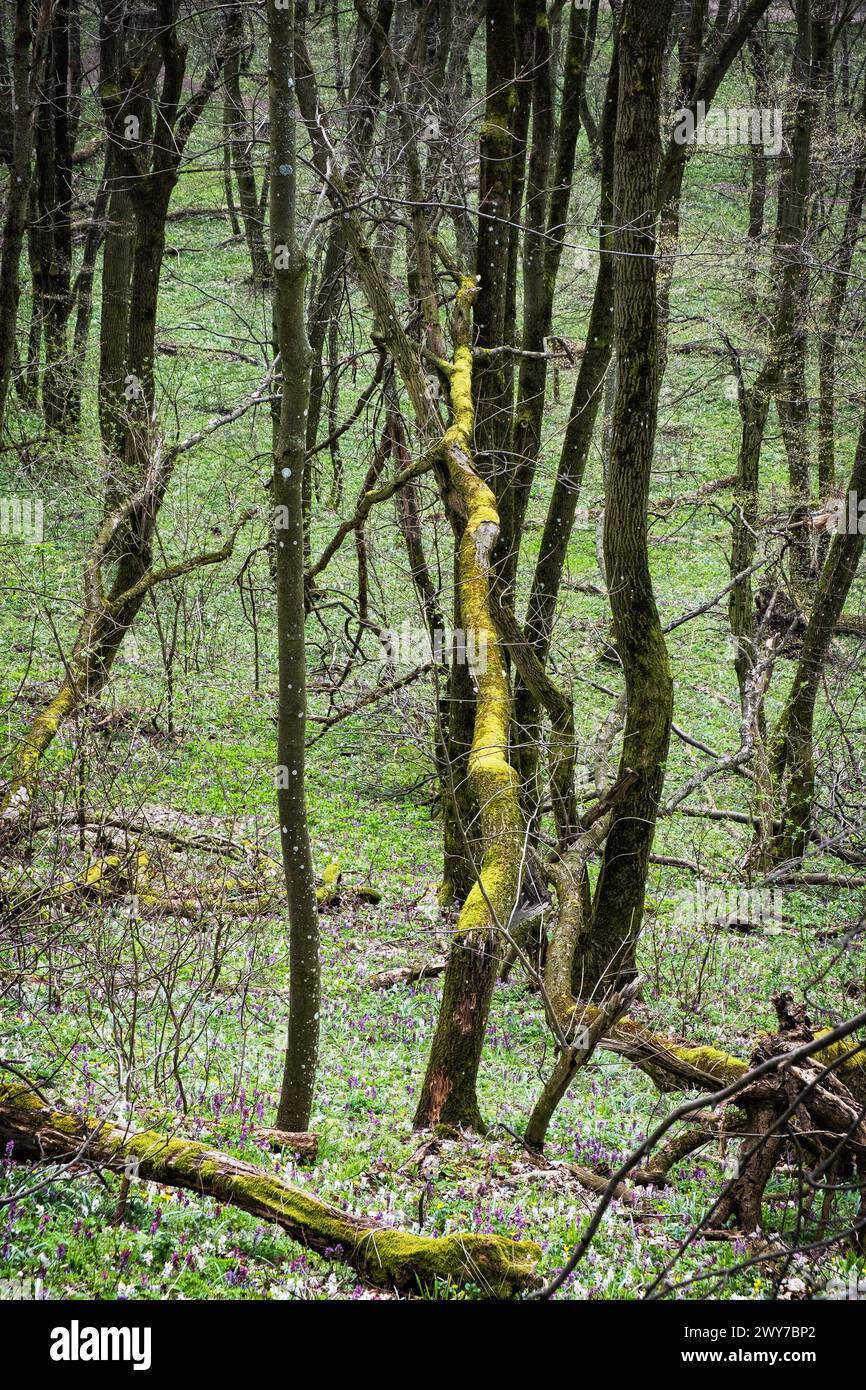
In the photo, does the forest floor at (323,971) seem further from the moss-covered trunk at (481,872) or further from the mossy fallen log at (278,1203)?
the moss-covered trunk at (481,872)

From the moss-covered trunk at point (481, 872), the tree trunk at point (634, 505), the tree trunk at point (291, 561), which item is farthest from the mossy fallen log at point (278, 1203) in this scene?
the tree trunk at point (634, 505)

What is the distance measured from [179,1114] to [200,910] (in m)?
2.72

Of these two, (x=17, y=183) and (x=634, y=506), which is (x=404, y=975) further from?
(x=17, y=183)

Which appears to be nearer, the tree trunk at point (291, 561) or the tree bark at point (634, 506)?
the tree trunk at point (291, 561)

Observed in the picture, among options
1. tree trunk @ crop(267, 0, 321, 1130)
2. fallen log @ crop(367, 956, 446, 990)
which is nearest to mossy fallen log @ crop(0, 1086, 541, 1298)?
tree trunk @ crop(267, 0, 321, 1130)

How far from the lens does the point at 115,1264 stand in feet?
11.5

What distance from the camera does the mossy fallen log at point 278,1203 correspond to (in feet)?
12.1

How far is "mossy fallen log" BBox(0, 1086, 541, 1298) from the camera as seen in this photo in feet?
12.1

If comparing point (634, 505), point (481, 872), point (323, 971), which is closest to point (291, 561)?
point (481, 872)

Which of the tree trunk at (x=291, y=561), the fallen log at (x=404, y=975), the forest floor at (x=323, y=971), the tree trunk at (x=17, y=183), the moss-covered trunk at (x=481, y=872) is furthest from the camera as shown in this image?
the tree trunk at (x=17, y=183)

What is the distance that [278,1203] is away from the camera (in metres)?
3.98

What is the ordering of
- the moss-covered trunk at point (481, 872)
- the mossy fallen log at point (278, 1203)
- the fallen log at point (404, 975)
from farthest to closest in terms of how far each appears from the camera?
1. the fallen log at point (404, 975)
2. the moss-covered trunk at point (481, 872)
3. the mossy fallen log at point (278, 1203)

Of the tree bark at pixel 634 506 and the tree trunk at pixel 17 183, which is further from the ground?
the tree trunk at pixel 17 183

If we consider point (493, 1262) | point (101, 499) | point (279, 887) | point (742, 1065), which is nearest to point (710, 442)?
point (101, 499)
